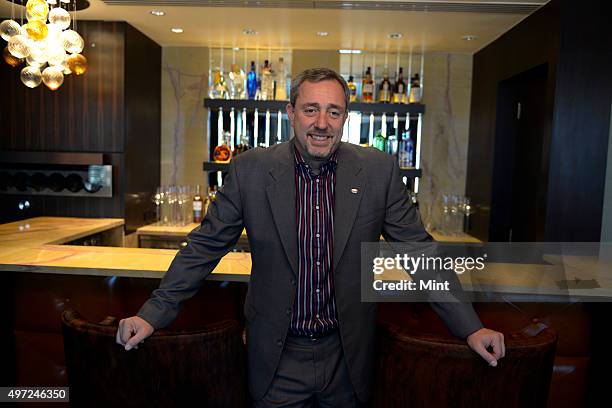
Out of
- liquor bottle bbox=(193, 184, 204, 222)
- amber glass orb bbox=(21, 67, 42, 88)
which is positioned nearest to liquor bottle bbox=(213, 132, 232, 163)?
liquor bottle bbox=(193, 184, 204, 222)

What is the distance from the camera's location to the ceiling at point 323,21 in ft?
10.1

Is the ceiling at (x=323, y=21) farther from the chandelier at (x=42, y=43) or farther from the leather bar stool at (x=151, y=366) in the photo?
the leather bar stool at (x=151, y=366)

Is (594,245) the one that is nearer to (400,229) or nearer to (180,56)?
(400,229)

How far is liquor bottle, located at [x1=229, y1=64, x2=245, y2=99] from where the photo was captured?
4258 mm

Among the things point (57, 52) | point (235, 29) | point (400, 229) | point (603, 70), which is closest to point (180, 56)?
point (235, 29)

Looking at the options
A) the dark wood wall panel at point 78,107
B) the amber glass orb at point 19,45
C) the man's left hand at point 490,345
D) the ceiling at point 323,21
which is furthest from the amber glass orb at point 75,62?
the man's left hand at point 490,345

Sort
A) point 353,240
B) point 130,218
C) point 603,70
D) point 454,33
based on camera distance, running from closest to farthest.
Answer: point 353,240, point 603,70, point 454,33, point 130,218

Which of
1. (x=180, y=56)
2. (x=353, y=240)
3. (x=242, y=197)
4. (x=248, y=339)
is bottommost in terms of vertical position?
(x=248, y=339)

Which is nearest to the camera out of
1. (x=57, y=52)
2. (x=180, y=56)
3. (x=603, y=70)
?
(x=57, y=52)

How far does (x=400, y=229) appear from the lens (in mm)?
1507

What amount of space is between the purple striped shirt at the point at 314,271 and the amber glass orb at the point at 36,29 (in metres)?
1.58

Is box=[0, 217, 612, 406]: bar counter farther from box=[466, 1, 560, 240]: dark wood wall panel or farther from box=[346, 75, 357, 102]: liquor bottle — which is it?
box=[346, 75, 357, 102]: liquor bottle

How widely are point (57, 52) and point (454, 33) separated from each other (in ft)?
8.47

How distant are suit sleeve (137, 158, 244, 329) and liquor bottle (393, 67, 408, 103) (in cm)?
298
